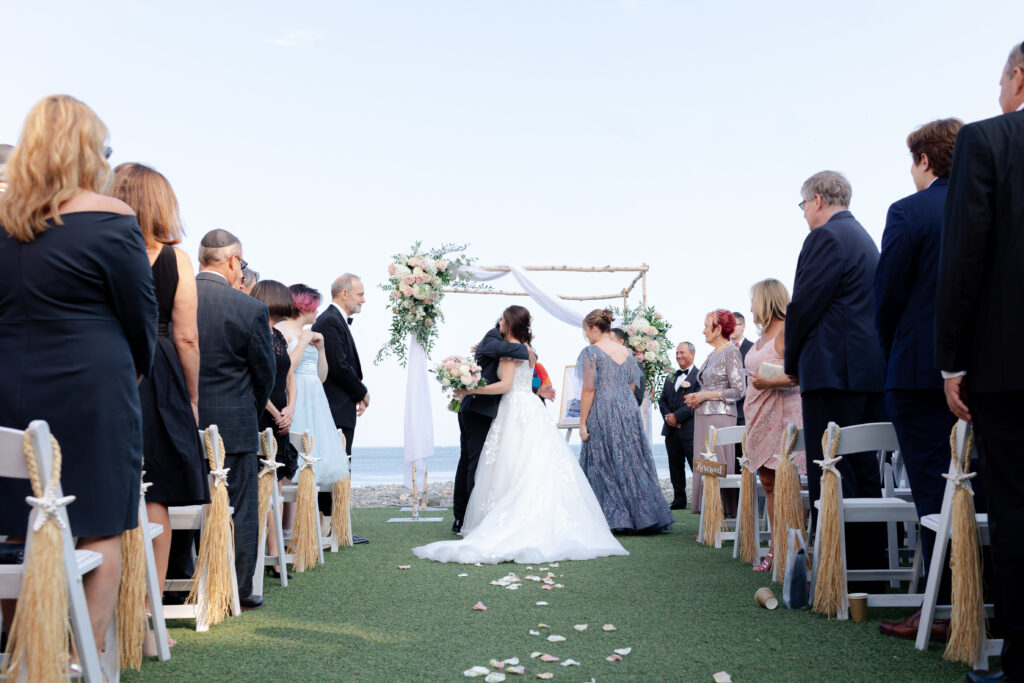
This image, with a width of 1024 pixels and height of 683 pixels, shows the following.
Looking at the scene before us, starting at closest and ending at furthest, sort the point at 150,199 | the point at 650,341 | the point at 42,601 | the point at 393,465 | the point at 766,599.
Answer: the point at 42,601
the point at 150,199
the point at 766,599
the point at 650,341
the point at 393,465

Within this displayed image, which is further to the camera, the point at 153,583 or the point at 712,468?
the point at 712,468

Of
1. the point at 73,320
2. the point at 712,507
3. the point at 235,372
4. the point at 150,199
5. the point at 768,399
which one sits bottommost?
the point at 712,507

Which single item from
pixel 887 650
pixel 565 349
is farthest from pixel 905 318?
pixel 565 349

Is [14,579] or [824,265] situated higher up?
[824,265]

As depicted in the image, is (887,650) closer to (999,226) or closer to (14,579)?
(999,226)

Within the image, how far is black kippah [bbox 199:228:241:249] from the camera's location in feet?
13.5

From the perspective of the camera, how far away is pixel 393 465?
4250 centimetres

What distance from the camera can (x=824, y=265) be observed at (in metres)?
4.09

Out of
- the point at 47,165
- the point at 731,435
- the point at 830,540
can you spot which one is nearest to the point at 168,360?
the point at 47,165

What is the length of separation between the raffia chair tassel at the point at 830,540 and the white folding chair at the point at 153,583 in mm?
2729

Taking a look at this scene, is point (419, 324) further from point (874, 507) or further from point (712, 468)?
point (874, 507)

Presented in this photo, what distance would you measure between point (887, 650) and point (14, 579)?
2918 mm

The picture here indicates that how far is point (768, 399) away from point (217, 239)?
3.22 metres

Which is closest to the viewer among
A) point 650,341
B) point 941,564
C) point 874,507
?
point 941,564
